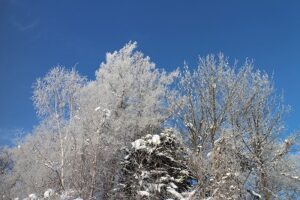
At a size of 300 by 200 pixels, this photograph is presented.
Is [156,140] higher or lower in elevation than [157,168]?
higher

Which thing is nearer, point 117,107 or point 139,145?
point 139,145

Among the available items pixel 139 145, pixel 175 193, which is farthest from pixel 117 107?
pixel 175 193

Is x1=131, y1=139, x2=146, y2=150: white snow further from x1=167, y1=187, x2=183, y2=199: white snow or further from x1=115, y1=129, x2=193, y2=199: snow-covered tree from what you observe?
x1=167, y1=187, x2=183, y2=199: white snow

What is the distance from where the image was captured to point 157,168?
1582 centimetres

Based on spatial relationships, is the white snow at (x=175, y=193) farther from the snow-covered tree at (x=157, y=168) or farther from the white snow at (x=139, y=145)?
the white snow at (x=139, y=145)

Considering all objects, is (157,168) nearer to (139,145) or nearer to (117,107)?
(139,145)

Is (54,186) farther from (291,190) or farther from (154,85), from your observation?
(291,190)

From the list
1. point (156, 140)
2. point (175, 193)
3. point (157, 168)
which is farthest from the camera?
point (156, 140)

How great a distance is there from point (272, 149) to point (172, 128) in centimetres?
408

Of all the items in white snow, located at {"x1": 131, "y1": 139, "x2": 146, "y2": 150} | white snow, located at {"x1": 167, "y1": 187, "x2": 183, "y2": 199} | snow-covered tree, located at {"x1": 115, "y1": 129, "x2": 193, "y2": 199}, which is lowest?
white snow, located at {"x1": 167, "y1": 187, "x2": 183, "y2": 199}

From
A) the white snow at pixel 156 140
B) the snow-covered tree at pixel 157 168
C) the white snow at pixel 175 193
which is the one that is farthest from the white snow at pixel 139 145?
the white snow at pixel 175 193

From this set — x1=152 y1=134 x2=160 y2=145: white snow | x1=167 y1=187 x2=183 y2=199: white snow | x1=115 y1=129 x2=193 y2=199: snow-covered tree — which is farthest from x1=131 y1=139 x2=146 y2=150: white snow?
x1=167 y1=187 x2=183 y2=199: white snow

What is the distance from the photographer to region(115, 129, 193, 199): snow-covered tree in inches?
594

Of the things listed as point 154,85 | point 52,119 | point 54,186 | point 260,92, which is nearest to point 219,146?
point 260,92
